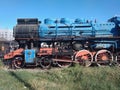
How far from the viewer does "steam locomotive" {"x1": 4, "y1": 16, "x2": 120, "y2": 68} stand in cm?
1820

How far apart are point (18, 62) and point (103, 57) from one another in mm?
5700

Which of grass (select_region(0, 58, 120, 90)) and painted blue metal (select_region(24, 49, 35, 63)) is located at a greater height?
painted blue metal (select_region(24, 49, 35, 63))

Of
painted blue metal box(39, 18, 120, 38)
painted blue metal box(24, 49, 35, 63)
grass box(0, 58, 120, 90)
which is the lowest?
grass box(0, 58, 120, 90)

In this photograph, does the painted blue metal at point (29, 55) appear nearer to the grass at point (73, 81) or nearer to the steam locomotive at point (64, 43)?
the steam locomotive at point (64, 43)

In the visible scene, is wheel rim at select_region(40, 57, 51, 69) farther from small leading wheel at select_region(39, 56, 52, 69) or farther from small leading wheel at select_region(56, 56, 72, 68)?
small leading wheel at select_region(56, 56, 72, 68)

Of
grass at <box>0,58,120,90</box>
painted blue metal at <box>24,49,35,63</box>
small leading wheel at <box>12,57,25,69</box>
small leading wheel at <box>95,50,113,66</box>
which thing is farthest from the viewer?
small leading wheel at <box>12,57,25,69</box>

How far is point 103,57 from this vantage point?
18.3 meters

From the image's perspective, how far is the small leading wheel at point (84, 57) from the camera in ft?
59.3

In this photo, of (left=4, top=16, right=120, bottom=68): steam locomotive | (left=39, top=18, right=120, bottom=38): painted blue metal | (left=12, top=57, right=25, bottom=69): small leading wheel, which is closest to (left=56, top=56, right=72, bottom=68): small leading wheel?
(left=4, top=16, right=120, bottom=68): steam locomotive

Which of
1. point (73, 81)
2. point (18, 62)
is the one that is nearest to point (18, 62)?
point (18, 62)

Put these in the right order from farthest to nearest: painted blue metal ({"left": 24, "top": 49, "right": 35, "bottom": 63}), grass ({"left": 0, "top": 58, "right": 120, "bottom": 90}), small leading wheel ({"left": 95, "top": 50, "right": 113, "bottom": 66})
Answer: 1. small leading wheel ({"left": 95, "top": 50, "right": 113, "bottom": 66})
2. painted blue metal ({"left": 24, "top": 49, "right": 35, "bottom": 63})
3. grass ({"left": 0, "top": 58, "right": 120, "bottom": 90})

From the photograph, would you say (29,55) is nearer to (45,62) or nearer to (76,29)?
(45,62)

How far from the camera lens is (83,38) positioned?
18516 mm

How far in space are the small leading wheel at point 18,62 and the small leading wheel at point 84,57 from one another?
3.67 metres
